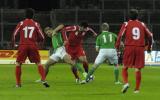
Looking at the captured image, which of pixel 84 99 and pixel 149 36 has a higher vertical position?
pixel 149 36

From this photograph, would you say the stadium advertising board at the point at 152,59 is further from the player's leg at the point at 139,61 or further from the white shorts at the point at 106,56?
the player's leg at the point at 139,61

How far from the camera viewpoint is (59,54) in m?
22.0

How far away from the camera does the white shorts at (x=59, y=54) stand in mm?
21922

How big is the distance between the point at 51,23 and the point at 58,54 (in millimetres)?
23727

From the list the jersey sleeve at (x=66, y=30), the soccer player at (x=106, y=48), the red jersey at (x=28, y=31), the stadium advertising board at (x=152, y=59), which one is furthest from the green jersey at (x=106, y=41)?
the stadium advertising board at (x=152, y=59)

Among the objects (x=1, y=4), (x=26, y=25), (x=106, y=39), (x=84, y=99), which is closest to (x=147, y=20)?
(x=1, y=4)

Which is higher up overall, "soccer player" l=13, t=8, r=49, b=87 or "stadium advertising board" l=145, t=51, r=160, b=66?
"soccer player" l=13, t=8, r=49, b=87

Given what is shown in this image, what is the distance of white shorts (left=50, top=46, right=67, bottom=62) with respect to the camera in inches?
863

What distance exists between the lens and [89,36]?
151ft

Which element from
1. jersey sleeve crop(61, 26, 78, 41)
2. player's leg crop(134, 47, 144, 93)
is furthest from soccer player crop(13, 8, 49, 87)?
player's leg crop(134, 47, 144, 93)

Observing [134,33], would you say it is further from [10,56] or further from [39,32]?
[10,56]

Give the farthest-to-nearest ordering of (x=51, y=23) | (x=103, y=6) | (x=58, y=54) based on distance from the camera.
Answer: (x=103, y=6)
(x=51, y=23)
(x=58, y=54)

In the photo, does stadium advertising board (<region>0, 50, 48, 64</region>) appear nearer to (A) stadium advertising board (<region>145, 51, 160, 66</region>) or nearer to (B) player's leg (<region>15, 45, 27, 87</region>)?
(A) stadium advertising board (<region>145, 51, 160, 66</region>)

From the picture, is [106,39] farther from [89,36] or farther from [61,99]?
[89,36]
